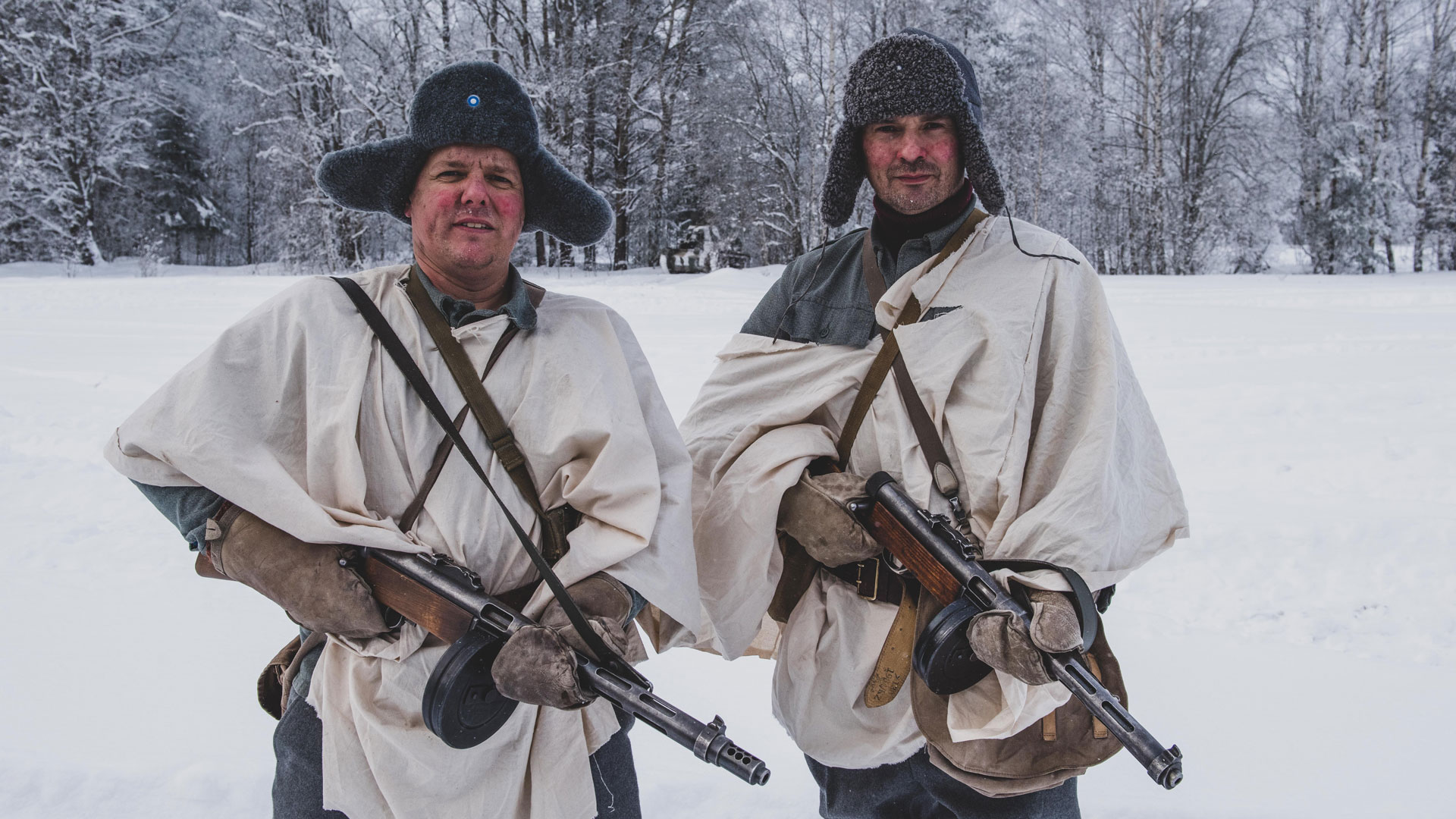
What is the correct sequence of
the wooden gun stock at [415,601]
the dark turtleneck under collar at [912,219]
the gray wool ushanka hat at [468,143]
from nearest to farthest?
the wooden gun stock at [415,601]
the gray wool ushanka hat at [468,143]
the dark turtleneck under collar at [912,219]

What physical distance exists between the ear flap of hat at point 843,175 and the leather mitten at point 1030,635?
108 cm

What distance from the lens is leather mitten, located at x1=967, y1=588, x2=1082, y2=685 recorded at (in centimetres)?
158

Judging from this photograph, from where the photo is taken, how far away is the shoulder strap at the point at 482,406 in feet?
6.03

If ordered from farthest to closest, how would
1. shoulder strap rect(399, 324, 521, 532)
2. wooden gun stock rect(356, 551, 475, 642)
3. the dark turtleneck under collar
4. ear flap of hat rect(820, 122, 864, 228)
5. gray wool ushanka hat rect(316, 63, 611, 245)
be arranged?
ear flap of hat rect(820, 122, 864, 228), the dark turtleneck under collar, gray wool ushanka hat rect(316, 63, 611, 245), shoulder strap rect(399, 324, 521, 532), wooden gun stock rect(356, 551, 475, 642)

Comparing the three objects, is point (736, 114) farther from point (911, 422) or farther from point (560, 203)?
point (911, 422)

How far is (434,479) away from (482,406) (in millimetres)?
176

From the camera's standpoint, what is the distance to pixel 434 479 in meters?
1.81

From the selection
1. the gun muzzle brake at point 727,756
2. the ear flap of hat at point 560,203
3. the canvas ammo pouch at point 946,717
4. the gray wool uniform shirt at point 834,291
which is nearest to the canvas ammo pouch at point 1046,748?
the canvas ammo pouch at point 946,717

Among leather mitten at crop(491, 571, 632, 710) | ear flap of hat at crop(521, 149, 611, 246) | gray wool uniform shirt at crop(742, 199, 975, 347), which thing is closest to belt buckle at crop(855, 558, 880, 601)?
gray wool uniform shirt at crop(742, 199, 975, 347)

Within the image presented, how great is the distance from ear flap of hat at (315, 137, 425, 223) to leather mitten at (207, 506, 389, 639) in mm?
784

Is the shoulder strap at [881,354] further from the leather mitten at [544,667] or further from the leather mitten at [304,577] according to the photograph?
the leather mitten at [304,577]

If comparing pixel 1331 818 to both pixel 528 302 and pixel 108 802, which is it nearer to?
pixel 528 302

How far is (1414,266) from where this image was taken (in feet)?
59.2

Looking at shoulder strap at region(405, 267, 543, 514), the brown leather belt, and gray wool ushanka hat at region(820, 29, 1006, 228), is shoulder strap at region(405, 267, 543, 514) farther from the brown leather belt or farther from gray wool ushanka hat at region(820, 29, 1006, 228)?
gray wool ushanka hat at region(820, 29, 1006, 228)
